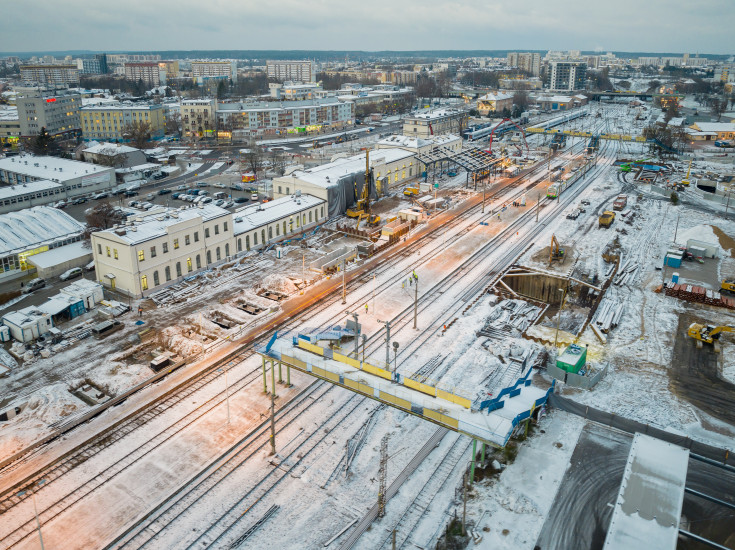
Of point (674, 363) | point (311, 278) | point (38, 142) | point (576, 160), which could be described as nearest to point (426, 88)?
point (576, 160)

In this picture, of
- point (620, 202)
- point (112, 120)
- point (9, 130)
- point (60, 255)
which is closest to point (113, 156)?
point (112, 120)

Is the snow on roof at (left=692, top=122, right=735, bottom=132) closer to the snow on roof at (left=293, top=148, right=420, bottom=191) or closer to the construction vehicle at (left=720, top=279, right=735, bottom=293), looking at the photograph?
the snow on roof at (left=293, top=148, right=420, bottom=191)

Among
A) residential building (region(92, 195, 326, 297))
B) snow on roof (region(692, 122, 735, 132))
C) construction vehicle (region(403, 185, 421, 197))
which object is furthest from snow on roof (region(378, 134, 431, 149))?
snow on roof (region(692, 122, 735, 132))

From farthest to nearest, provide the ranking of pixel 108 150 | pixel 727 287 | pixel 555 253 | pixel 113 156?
pixel 108 150
pixel 113 156
pixel 555 253
pixel 727 287

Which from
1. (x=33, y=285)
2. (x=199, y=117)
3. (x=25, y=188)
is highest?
(x=199, y=117)

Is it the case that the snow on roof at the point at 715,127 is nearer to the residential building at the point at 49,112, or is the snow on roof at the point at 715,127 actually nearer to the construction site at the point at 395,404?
the construction site at the point at 395,404

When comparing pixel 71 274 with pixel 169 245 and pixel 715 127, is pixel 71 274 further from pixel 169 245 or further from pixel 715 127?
pixel 715 127
